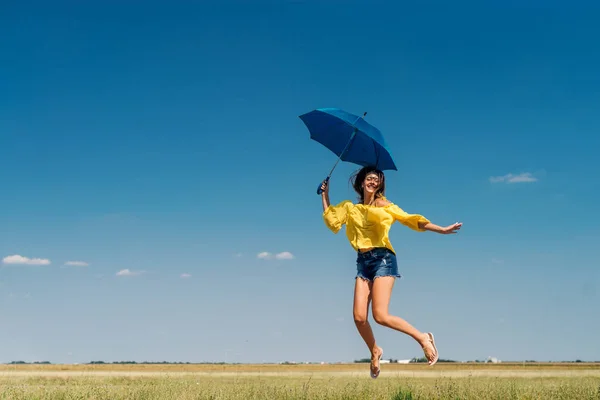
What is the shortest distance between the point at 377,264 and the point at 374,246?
27 centimetres

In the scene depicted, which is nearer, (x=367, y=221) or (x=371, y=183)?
(x=367, y=221)

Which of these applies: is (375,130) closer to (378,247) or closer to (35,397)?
(378,247)

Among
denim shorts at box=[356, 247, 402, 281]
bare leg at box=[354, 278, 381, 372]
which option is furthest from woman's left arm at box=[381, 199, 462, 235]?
bare leg at box=[354, 278, 381, 372]

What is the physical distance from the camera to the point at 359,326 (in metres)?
8.84

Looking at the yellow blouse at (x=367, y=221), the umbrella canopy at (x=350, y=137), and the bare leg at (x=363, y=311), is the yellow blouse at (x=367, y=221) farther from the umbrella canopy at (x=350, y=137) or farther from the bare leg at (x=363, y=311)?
the umbrella canopy at (x=350, y=137)

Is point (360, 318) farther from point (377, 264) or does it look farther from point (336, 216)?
point (336, 216)

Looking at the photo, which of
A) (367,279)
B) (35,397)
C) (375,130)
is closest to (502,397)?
(367,279)

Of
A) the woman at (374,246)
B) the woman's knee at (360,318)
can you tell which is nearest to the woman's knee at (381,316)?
the woman at (374,246)

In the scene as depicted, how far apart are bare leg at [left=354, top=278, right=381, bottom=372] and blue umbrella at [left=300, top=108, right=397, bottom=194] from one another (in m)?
1.63

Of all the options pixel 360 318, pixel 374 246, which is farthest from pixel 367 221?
pixel 360 318

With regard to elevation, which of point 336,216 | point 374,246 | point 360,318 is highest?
point 336,216

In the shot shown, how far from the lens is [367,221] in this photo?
870 centimetres

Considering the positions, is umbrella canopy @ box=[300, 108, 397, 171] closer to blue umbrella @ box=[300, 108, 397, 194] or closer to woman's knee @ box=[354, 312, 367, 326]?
blue umbrella @ box=[300, 108, 397, 194]

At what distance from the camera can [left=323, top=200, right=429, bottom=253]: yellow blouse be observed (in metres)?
8.62
